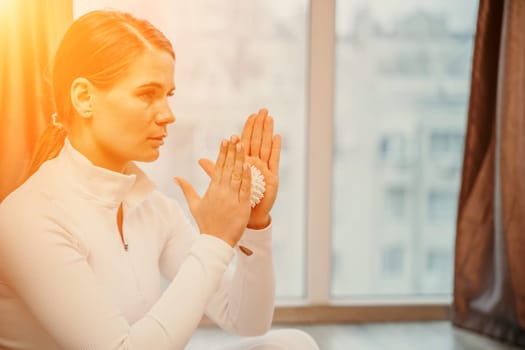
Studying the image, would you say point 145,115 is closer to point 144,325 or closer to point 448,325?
point 144,325

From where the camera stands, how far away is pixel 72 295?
32.7 inches

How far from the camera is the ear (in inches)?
35.3

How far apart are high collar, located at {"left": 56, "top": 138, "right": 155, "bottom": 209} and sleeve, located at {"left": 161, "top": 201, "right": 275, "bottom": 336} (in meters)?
0.20

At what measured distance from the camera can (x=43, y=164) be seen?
971mm

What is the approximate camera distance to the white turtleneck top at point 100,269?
2.74 ft

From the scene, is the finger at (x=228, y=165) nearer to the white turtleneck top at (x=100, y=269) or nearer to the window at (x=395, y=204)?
the white turtleneck top at (x=100, y=269)

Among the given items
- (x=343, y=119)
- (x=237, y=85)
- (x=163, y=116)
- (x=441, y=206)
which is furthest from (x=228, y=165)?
(x=441, y=206)

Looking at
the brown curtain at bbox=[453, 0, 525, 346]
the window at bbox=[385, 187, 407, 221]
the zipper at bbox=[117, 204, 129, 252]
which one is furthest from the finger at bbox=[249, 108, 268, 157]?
the window at bbox=[385, 187, 407, 221]

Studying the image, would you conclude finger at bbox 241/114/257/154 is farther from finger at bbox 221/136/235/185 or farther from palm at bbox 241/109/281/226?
finger at bbox 221/136/235/185

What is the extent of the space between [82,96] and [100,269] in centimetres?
26

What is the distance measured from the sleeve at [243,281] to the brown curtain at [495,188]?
1.54 meters

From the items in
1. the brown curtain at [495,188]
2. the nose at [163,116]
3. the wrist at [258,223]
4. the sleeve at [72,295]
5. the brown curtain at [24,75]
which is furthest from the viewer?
the brown curtain at [495,188]

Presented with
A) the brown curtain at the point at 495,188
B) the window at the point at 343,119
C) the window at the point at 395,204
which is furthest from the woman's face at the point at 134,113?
the window at the point at 395,204

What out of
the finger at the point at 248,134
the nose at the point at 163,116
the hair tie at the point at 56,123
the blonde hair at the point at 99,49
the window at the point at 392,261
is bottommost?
the window at the point at 392,261
